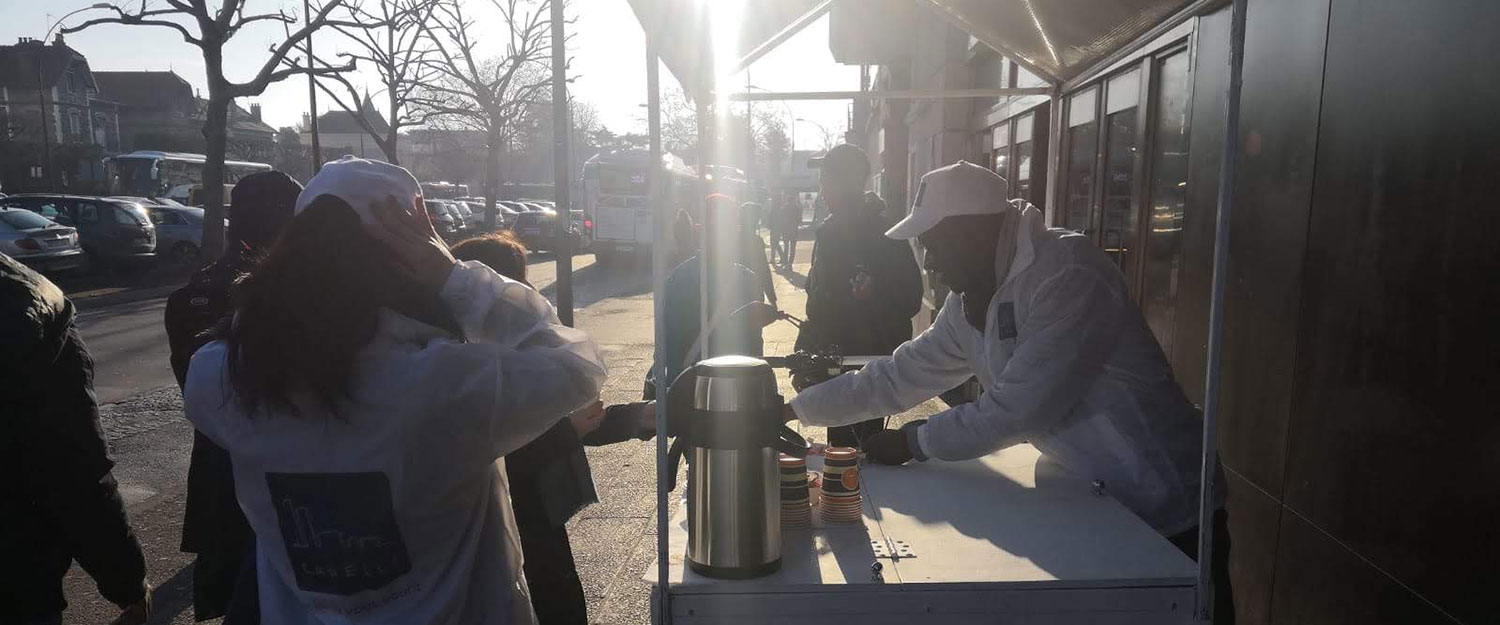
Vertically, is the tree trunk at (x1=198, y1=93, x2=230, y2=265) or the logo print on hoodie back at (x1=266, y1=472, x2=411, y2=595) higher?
the tree trunk at (x1=198, y1=93, x2=230, y2=265)

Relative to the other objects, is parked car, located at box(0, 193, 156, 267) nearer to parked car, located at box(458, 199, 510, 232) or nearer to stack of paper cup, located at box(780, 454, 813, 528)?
parked car, located at box(458, 199, 510, 232)

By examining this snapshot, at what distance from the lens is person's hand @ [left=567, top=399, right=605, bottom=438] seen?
7.75ft

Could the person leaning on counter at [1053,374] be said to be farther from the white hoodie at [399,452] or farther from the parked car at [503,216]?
the parked car at [503,216]

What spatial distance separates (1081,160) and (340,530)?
573 centimetres

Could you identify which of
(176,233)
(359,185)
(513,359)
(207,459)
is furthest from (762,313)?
(176,233)

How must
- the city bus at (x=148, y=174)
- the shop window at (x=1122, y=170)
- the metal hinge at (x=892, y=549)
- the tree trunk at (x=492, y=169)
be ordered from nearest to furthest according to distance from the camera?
the metal hinge at (x=892, y=549) → the shop window at (x=1122, y=170) → the tree trunk at (x=492, y=169) → the city bus at (x=148, y=174)

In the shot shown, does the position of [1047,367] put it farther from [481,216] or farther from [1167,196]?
[481,216]

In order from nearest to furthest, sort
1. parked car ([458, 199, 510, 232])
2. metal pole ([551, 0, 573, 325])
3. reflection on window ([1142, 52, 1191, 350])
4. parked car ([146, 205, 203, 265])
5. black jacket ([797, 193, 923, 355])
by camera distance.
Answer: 1. reflection on window ([1142, 52, 1191, 350])
2. black jacket ([797, 193, 923, 355])
3. metal pole ([551, 0, 573, 325])
4. parked car ([146, 205, 203, 265])
5. parked car ([458, 199, 510, 232])

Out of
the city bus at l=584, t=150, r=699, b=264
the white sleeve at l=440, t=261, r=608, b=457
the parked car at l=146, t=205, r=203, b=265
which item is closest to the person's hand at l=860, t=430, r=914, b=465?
the white sleeve at l=440, t=261, r=608, b=457

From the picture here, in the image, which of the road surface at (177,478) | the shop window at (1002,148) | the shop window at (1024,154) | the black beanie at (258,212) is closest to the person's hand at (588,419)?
the black beanie at (258,212)

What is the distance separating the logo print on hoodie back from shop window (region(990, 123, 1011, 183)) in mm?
7363

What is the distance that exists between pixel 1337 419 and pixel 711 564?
6.52 feet

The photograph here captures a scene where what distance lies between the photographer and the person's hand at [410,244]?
69.0 inches

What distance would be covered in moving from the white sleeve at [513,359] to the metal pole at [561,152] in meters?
10.3
